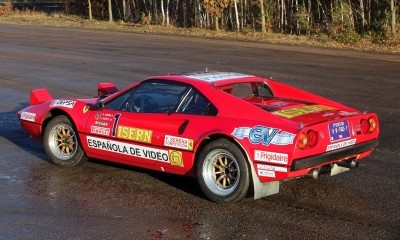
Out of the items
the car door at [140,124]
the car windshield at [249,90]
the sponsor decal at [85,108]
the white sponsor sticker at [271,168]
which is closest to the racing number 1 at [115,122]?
the car door at [140,124]

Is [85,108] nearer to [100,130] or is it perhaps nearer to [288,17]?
[100,130]

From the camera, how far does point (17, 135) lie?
1020cm

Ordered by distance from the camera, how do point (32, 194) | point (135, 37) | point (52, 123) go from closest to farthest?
point (32, 194) < point (52, 123) < point (135, 37)

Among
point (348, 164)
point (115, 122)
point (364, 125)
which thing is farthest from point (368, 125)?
point (115, 122)

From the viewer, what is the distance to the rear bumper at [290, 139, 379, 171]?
630 cm

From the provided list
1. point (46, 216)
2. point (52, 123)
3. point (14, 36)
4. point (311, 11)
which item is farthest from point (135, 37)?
point (46, 216)

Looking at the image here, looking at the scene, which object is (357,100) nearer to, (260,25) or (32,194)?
(32,194)

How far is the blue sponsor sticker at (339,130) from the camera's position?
6660mm

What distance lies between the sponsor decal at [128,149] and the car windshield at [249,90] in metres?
1.02

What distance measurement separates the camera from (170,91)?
296 inches

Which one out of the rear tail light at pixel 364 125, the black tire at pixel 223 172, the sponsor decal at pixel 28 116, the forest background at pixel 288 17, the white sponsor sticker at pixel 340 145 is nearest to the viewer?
the black tire at pixel 223 172

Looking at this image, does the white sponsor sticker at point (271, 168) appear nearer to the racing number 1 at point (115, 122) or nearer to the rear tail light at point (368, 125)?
the rear tail light at point (368, 125)

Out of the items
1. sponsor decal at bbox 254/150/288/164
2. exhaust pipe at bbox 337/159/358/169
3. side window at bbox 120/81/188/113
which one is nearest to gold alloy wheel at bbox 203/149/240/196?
sponsor decal at bbox 254/150/288/164

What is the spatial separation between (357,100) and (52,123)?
7.22m
